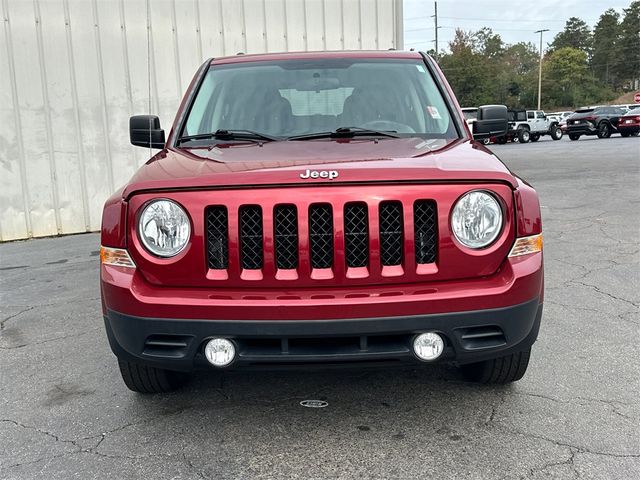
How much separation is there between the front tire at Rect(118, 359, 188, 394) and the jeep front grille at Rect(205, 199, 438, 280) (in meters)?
0.83

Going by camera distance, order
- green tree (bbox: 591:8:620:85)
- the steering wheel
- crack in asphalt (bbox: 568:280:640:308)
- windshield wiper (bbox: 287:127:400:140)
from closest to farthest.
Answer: windshield wiper (bbox: 287:127:400:140)
the steering wheel
crack in asphalt (bbox: 568:280:640:308)
green tree (bbox: 591:8:620:85)

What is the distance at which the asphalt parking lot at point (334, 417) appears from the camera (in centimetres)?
250

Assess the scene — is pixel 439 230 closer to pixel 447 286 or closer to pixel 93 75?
pixel 447 286

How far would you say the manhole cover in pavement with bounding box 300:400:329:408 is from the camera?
3.04m

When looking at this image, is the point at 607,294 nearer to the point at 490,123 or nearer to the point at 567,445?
the point at 490,123

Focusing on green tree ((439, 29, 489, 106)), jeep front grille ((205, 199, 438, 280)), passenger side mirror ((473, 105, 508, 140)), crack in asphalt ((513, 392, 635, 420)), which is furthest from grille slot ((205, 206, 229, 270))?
green tree ((439, 29, 489, 106))

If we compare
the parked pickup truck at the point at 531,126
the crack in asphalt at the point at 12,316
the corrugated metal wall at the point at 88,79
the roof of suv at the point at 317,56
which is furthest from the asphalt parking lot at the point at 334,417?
the parked pickup truck at the point at 531,126

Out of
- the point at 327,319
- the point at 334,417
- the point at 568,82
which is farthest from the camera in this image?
the point at 568,82

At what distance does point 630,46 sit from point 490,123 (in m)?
123

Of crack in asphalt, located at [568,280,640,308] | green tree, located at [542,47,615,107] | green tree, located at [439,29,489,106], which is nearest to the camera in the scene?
crack in asphalt, located at [568,280,640,308]

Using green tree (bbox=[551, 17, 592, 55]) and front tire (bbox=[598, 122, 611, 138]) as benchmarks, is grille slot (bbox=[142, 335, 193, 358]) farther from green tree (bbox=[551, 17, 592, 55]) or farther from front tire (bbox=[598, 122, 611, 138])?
green tree (bbox=[551, 17, 592, 55])

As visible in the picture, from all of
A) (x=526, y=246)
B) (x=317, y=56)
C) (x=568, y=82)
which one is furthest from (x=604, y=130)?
(x=568, y=82)

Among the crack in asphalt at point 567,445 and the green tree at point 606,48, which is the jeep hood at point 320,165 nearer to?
the crack in asphalt at point 567,445

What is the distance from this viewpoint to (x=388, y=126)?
135 inches
